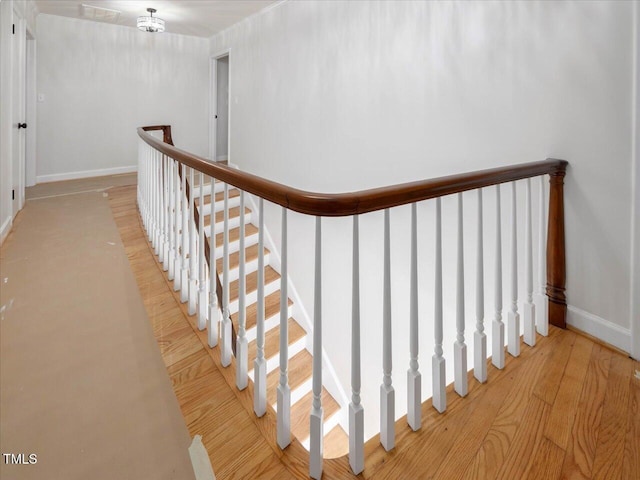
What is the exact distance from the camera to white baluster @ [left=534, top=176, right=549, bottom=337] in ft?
6.28

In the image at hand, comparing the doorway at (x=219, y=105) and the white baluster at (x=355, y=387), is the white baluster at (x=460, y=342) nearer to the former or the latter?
the white baluster at (x=355, y=387)

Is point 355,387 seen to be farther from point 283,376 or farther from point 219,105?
point 219,105

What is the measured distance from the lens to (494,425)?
1314 millimetres

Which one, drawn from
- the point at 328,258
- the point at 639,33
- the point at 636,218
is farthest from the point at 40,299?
the point at 639,33

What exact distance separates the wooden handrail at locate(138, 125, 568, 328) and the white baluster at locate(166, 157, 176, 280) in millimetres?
155

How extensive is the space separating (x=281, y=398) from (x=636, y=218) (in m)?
1.73

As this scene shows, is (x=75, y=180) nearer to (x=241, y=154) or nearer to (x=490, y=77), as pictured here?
(x=241, y=154)

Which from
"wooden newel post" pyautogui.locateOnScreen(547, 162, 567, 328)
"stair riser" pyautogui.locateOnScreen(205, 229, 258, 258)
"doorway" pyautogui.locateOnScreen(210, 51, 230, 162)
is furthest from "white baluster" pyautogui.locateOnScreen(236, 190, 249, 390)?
"doorway" pyautogui.locateOnScreen(210, 51, 230, 162)

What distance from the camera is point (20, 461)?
125 cm

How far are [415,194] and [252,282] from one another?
312 cm

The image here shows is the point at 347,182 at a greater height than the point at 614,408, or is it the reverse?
the point at 347,182

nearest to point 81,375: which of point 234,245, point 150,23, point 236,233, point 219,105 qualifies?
point 234,245

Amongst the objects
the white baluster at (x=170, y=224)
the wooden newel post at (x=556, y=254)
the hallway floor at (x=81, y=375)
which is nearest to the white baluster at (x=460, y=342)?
the wooden newel post at (x=556, y=254)

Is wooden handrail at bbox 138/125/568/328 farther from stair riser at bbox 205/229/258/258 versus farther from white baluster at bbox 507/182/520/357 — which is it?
stair riser at bbox 205/229/258/258
